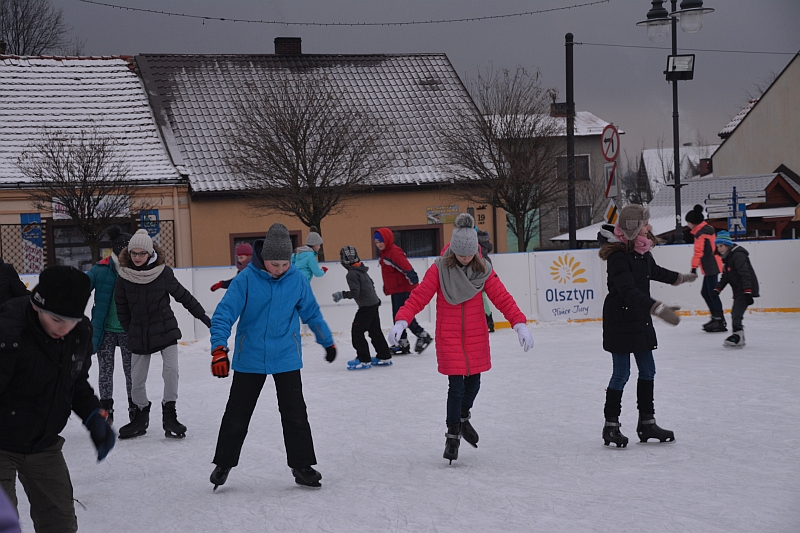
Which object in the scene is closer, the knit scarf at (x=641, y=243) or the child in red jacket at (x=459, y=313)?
the child in red jacket at (x=459, y=313)

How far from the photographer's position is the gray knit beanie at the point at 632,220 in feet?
19.4

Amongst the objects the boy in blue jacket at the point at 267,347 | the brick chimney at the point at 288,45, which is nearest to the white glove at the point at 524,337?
the boy in blue jacket at the point at 267,347

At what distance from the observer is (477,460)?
19.5 ft

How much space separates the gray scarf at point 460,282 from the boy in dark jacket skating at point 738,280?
19.6 feet

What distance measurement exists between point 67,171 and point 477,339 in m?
13.8

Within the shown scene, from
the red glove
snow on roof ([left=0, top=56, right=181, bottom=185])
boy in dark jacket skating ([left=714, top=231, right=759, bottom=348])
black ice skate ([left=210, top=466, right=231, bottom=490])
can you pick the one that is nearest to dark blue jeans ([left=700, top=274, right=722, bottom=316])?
boy in dark jacket skating ([left=714, top=231, right=759, bottom=348])

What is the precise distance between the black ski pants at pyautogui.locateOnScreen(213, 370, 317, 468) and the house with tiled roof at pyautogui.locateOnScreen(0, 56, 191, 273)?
1439cm

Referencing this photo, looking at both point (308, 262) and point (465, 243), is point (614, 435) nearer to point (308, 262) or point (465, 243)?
point (465, 243)

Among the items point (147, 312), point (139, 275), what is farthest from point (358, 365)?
point (139, 275)

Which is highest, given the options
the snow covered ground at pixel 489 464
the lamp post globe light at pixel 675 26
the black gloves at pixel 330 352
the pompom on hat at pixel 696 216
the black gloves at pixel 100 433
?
the lamp post globe light at pixel 675 26

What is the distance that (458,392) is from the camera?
585cm

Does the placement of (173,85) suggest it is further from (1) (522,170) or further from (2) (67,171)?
(1) (522,170)

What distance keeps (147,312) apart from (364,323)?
4122mm

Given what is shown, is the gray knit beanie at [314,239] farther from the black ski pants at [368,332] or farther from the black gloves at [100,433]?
the black gloves at [100,433]
